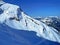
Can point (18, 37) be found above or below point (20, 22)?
below

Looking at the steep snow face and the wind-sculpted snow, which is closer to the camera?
the wind-sculpted snow

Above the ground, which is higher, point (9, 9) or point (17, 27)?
point (9, 9)

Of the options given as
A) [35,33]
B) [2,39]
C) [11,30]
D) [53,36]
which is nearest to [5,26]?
[11,30]

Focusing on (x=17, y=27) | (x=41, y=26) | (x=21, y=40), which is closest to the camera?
(x=21, y=40)

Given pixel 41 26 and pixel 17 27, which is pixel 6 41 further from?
pixel 41 26

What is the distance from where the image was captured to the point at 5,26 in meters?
3.81

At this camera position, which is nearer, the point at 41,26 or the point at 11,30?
the point at 11,30

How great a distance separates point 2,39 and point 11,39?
0.23 meters

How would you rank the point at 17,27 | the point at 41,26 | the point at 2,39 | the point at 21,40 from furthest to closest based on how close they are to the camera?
the point at 41,26
the point at 17,27
the point at 21,40
the point at 2,39

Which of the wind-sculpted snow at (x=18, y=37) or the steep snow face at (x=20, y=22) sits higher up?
the steep snow face at (x=20, y=22)

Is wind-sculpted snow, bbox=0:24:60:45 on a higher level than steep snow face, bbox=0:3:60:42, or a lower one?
lower

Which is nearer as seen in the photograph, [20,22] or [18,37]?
[18,37]

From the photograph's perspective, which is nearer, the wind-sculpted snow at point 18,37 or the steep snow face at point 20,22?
the wind-sculpted snow at point 18,37

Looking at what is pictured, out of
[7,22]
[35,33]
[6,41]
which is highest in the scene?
[7,22]
